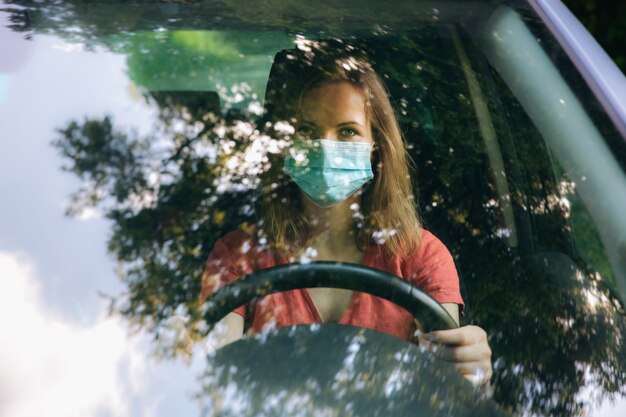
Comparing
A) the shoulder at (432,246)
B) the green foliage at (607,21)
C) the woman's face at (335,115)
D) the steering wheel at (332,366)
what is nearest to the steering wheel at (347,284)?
the steering wheel at (332,366)

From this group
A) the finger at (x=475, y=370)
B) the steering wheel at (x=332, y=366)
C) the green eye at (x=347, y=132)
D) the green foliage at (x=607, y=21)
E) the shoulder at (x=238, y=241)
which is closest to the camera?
the steering wheel at (x=332, y=366)

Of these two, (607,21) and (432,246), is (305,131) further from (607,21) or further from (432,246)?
(607,21)

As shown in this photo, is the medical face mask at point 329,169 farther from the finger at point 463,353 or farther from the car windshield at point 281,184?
the finger at point 463,353

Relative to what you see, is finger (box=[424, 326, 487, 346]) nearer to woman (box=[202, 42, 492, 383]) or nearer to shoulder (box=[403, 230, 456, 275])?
woman (box=[202, 42, 492, 383])

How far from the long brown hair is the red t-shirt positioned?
0.03m

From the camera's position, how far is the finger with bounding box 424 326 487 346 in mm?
1496

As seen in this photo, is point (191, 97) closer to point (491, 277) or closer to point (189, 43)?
point (189, 43)

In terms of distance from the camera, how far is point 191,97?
65.6 inches

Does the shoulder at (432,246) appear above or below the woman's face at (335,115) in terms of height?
below

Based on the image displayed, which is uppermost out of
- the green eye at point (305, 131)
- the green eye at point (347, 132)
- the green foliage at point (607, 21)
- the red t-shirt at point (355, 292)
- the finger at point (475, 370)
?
the green eye at point (305, 131)

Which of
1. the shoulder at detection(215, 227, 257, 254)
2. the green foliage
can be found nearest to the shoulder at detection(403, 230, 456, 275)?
the shoulder at detection(215, 227, 257, 254)

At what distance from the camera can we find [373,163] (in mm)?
1691

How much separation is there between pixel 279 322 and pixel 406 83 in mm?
535

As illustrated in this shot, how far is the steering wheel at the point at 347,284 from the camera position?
1.50m
